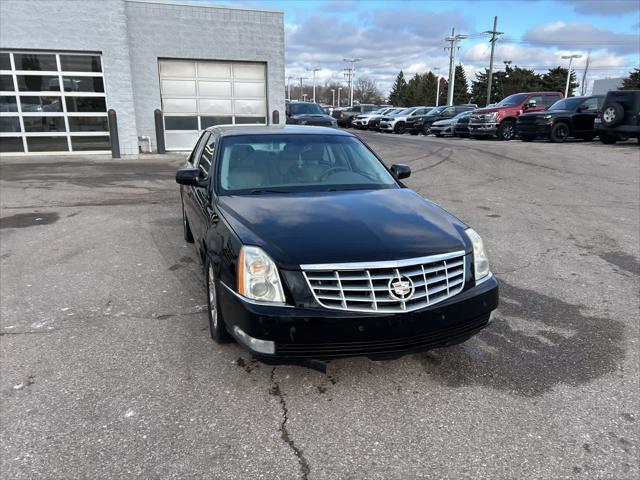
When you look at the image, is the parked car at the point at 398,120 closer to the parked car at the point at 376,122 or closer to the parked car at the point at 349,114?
the parked car at the point at 376,122

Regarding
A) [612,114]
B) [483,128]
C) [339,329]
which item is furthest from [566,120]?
[339,329]

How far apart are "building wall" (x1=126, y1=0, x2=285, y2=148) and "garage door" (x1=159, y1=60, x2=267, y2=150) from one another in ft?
1.19

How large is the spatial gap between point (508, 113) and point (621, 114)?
214 inches

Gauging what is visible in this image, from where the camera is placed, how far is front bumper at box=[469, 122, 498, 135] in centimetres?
2150

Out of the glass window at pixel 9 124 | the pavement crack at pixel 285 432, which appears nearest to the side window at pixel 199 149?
the pavement crack at pixel 285 432

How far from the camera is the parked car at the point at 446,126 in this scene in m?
26.0

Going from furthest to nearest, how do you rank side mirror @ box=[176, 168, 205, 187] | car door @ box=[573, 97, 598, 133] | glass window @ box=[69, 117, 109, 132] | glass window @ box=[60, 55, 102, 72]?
car door @ box=[573, 97, 598, 133], glass window @ box=[69, 117, 109, 132], glass window @ box=[60, 55, 102, 72], side mirror @ box=[176, 168, 205, 187]

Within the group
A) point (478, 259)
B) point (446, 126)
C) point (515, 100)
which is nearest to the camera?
point (478, 259)

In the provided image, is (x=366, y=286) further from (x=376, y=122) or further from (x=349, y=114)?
(x=349, y=114)

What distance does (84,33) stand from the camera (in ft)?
50.6

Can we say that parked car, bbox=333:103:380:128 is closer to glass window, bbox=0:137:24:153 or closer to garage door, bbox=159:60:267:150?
garage door, bbox=159:60:267:150

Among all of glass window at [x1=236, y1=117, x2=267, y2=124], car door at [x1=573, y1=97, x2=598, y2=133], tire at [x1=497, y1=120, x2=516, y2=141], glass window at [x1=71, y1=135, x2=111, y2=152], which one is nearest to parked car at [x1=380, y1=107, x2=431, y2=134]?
tire at [x1=497, y1=120, x2=516, y2=141]

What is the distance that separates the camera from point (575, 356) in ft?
11.8

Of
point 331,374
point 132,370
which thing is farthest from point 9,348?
point 331,374
